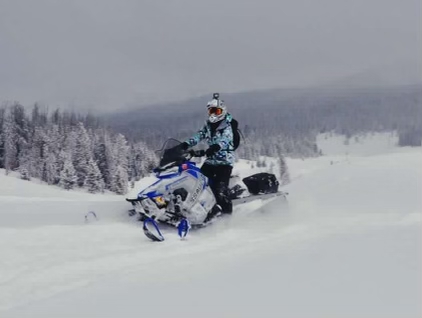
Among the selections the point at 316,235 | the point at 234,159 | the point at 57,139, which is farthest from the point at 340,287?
the point at 57,139

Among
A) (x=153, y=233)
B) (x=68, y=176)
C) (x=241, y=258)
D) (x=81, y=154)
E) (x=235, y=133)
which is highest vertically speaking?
(x=81, y=154)

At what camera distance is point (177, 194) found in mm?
7234

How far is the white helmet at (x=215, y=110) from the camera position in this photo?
797 centimetres

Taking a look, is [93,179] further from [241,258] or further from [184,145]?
[241,258]

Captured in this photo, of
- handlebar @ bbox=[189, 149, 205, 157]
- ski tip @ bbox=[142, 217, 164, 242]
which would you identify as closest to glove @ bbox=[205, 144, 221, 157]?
handlebar @ bbox=[189, 149, 205, 157]

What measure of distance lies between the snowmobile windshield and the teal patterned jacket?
1.75 feet

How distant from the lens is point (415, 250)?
438cm

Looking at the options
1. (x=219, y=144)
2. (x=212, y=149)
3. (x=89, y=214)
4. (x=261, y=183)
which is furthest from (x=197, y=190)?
(x=89, y=214)

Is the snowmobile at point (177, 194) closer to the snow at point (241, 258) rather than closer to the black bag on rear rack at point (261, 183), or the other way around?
the snow at point (241, 258)

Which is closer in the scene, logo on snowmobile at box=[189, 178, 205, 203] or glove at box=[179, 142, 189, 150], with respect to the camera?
logo on snowmobile at box=[189, 178, 205, 203]

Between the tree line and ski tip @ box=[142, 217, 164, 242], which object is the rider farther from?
the tree line

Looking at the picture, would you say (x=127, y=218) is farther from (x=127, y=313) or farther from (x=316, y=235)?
(x=127, y=313)

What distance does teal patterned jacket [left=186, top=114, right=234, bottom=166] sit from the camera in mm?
7930

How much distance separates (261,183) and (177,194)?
1.84 meters
